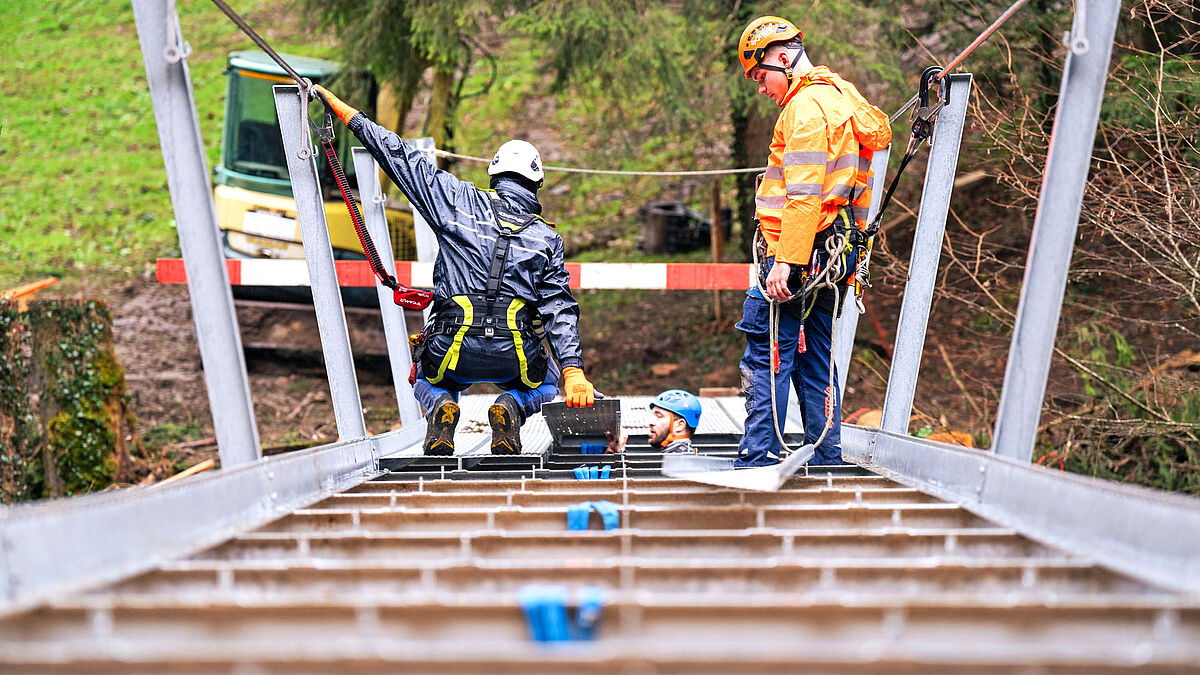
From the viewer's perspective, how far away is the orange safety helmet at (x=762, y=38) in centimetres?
421

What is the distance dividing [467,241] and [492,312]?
1.14ft

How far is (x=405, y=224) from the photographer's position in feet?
39.9

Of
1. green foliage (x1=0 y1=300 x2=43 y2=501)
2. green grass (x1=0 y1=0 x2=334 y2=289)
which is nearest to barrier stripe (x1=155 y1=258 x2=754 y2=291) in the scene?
green foliage (x1=0 y1=300 x2=43 y2=501)

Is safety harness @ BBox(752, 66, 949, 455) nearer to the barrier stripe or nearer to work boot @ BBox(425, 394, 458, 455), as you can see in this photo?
work boot @ BBox(425, 394, 458, 455)

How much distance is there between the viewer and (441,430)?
461 cm

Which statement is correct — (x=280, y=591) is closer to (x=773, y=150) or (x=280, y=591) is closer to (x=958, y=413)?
(x=773, y=150)

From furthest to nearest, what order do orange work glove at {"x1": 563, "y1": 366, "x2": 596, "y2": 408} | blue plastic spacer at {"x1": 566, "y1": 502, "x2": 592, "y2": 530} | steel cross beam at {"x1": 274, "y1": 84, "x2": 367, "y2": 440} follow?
orange work glove at {"x1": 563, "y1": 366, "x2": 596, "y2": 408} → steel cross beam at {"x1": 274, "y1": 84, "x2": 367, "y2": 440} → blue plastic spacer at {"x1": 566, "y1": 502, "x2": 592, "y2": 530}

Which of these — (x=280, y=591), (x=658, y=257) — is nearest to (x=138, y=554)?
(x=280, y=591)

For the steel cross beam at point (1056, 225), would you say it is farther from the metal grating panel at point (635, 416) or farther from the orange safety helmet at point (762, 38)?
the metal grating panel at point (635, 416)

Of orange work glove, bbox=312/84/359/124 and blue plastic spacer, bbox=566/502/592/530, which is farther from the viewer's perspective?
orange work glove, bbox=312/84/359/124

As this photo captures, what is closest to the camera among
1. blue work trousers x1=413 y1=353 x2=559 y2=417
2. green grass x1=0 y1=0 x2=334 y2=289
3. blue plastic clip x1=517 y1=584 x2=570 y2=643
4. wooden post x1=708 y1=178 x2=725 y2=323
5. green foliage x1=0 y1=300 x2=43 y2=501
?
blue plastic clip x1=517 y1=584 x2=570 y2=643

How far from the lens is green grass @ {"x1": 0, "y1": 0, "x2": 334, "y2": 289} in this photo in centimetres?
1609

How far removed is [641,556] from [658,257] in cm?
1217

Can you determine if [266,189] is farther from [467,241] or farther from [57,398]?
[467,241]
